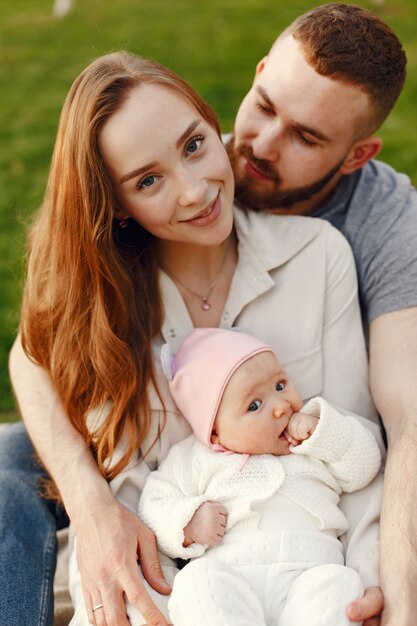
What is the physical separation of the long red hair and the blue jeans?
34 cm

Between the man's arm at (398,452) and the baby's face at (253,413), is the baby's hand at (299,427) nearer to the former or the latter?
the baby's face at (253,413)

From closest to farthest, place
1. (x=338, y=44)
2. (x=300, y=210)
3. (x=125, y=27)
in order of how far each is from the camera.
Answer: (x=338, y=44) → (x=300, y=210) → (x=125, y=27)

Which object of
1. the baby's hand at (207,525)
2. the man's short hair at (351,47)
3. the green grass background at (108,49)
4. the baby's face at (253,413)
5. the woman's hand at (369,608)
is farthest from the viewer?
the green grass background at (108,49)

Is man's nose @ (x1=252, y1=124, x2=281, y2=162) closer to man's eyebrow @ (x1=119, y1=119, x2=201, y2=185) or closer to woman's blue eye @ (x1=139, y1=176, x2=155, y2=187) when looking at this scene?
man's eyebrow @ (x1=119, y1=119, x2=201, y2=185)

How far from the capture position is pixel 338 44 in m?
2.94

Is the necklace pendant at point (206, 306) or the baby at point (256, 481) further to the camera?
the necklace pendant at point (206, 306)

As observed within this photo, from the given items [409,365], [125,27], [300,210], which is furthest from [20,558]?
[125,27]

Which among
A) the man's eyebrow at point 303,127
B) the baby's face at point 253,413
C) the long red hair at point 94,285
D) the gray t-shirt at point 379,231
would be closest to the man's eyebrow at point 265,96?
the man's eyebrow at point 303,127

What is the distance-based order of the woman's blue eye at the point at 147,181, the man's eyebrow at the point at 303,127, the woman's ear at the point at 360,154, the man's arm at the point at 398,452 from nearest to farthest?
the man's arm at the point at 398,452 < the woman's blue eye at the point at 147,181 < the man's eyebrow at the point at 303,127 < the woman's ear at the point at 360,154

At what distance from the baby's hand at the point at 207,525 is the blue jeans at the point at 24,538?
0.55 meters

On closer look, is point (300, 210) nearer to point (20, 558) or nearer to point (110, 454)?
point (110, 454)

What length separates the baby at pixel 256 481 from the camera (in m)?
2.30

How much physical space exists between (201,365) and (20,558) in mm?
884

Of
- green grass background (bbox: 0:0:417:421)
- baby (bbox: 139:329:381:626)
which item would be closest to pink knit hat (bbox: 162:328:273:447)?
Answer: baby (bbox: 139:329:381:626)
